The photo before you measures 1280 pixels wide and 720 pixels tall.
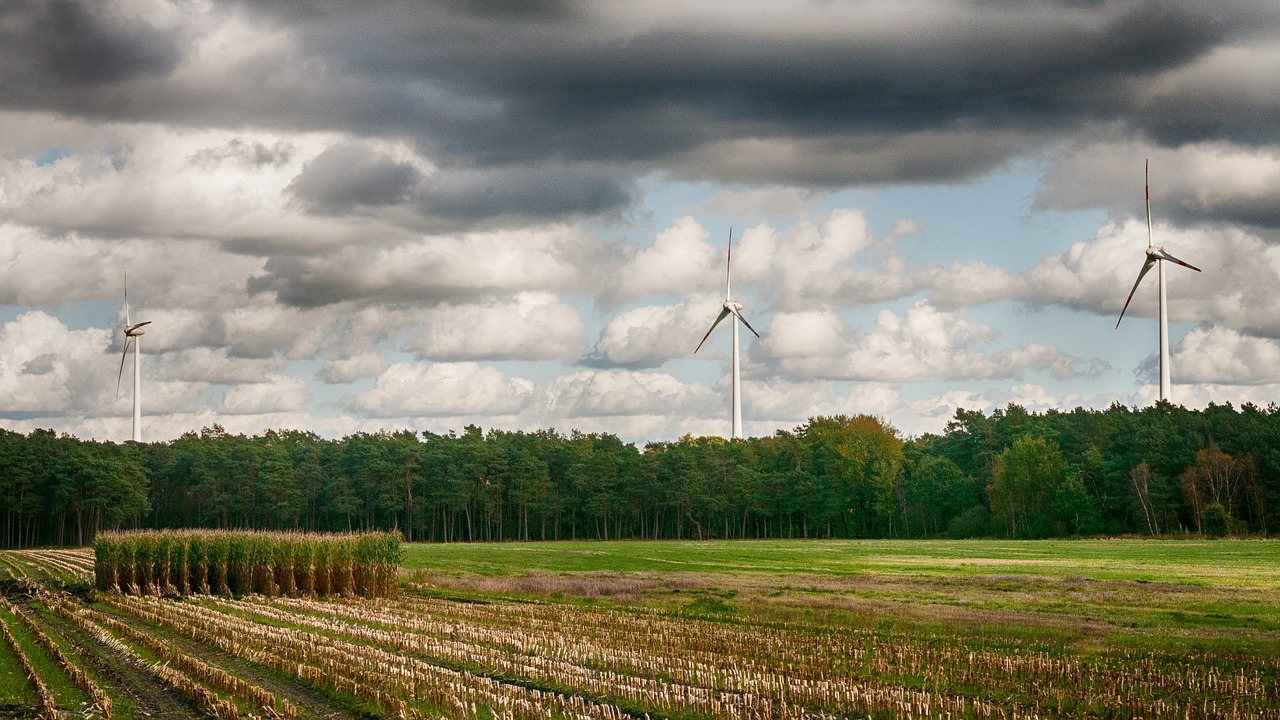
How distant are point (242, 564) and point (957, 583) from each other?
4007 centimetres

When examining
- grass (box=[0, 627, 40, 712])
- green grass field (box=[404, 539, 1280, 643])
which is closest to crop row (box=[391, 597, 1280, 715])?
green grass field (box=[404, 539, 1280, 643])

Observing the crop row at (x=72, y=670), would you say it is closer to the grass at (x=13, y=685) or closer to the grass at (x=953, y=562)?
the grass at (x=13, y=685)

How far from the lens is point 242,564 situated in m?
62.9

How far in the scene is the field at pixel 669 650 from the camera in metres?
27.5

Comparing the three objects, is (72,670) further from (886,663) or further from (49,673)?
(886,663)

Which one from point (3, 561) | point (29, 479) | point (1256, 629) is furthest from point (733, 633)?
point (29, 479)

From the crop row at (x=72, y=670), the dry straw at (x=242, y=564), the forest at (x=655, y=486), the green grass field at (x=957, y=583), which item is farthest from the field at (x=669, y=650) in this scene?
the forest at (x=655, y=486)

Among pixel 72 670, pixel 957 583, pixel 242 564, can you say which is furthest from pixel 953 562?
pixel 72 670

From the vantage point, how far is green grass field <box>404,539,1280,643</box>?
4634 centimetres

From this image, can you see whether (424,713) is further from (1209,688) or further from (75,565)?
(75,565)

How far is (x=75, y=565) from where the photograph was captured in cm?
8888

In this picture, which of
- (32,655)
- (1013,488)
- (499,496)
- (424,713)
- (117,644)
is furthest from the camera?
(499,496)

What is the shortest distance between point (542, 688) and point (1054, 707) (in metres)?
12.5

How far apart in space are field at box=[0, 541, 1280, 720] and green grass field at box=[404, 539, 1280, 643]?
14.2 inches
